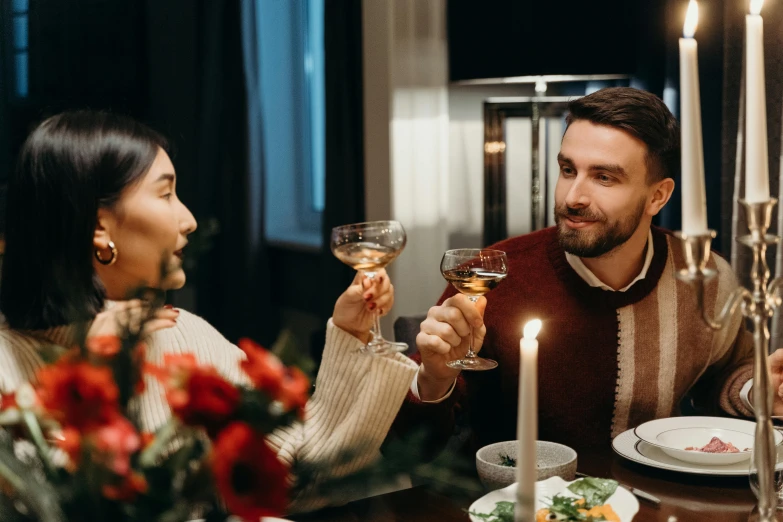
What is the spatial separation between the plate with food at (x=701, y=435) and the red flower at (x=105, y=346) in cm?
100

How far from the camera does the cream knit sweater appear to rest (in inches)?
56.1

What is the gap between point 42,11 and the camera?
3342 millimetres

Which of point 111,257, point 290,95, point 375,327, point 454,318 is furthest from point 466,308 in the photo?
point 290,95

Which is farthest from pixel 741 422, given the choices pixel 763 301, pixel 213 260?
pixel 213 260

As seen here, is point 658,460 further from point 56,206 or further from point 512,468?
point 56,206

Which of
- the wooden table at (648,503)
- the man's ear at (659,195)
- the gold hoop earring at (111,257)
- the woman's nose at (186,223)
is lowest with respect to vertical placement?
the wooden table at (648,503)

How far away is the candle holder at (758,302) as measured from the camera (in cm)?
85

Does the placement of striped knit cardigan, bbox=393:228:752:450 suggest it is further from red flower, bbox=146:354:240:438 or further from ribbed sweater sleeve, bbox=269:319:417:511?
red flower, bbox=146:354:240:438

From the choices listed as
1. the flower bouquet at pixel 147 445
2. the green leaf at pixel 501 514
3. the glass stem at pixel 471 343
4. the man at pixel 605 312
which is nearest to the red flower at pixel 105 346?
the flower bouquet at pixel 147 445

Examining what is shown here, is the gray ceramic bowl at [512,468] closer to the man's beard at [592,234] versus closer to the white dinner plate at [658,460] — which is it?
the white dinner plate at [658,460]

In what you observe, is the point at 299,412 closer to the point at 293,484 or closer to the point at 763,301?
the point at 293,484

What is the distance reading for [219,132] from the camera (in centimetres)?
374

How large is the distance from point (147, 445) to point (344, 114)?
2.91 metres

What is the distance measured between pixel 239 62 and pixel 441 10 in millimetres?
920
